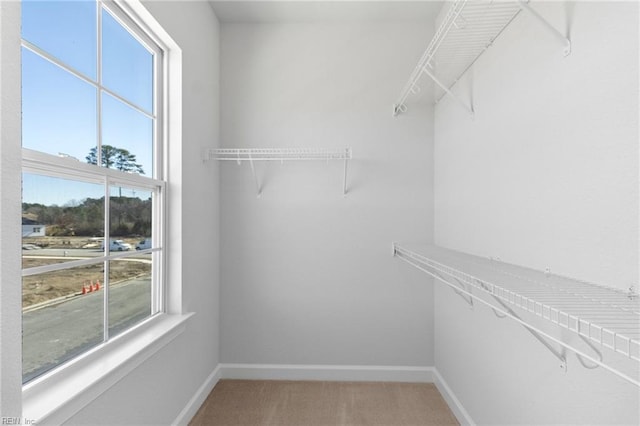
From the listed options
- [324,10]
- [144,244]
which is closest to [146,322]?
[144,244]

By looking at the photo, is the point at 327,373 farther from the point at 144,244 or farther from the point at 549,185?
the point at 549,185

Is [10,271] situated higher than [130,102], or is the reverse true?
[130,102]

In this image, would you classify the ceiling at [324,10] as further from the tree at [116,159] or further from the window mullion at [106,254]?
the window mullion at [106,254]

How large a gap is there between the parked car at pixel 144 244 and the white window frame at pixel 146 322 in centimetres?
9

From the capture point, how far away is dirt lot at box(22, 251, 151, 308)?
3.66 feet

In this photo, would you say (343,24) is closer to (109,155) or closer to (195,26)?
(195,26)

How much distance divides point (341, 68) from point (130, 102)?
1.54 meters

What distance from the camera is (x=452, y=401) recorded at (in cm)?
223

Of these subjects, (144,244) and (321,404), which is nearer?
(144,244)

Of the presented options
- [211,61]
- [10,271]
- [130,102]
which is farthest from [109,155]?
[211,61]

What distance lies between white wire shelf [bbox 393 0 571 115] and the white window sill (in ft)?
6.01

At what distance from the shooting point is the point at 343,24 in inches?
104

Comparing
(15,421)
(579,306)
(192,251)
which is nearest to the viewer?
(579,306)

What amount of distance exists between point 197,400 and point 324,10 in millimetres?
2721
